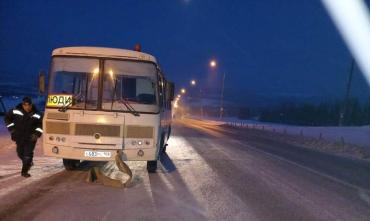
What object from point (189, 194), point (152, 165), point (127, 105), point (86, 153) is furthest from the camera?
point (152, 165)

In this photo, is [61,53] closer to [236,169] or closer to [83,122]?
[83,122]

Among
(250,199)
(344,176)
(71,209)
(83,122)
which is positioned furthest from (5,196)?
(344,176)

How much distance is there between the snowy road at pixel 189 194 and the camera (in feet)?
22.6

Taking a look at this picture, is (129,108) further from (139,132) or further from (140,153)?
(140,153)

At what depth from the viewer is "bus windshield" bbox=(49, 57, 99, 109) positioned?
10023 mm

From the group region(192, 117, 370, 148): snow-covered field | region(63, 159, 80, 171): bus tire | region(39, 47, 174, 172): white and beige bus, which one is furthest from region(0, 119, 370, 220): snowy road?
region(192, 117, 370, 148): snow-covered field

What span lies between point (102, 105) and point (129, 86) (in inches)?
30.5

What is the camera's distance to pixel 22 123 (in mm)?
9703

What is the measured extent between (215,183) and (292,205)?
2395mm

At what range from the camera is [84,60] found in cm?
1019

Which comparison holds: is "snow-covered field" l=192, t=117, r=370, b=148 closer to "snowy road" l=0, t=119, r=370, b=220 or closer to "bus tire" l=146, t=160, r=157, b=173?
"snowy road" l=0, t=119, r=370, b=220

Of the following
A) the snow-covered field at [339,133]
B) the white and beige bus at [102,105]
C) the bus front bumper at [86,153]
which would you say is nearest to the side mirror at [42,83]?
the white and beige bus at [102,105]

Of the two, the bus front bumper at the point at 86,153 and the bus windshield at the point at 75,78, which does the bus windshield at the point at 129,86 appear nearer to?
the bus windshield at the point at 75,78

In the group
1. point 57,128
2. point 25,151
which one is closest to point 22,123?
point 25,151
